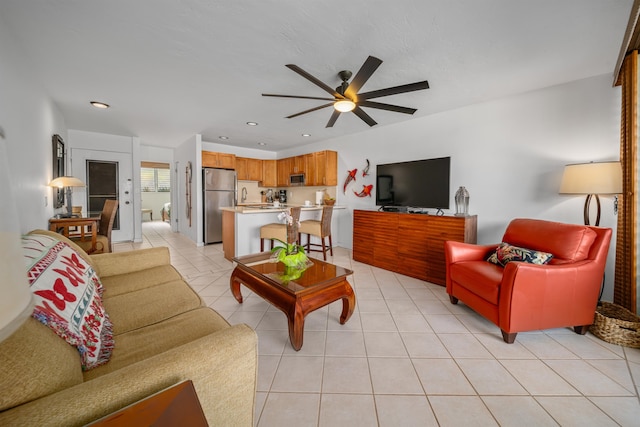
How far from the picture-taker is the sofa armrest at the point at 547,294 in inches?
77.4

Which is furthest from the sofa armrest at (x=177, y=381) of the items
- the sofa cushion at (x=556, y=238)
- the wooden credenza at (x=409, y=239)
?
the wooden credenza at (x=409, y=239)

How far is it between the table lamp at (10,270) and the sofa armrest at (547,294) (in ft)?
8.19

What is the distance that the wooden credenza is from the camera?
324 cm

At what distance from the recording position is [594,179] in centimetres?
228

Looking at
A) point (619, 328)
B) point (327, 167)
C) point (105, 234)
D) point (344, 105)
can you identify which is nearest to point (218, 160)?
point (327, 167)

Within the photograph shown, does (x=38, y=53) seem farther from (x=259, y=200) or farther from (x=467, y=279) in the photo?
(x=259, y=200)

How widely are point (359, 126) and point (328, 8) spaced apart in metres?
2.85

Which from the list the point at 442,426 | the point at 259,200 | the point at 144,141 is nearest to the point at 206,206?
the point at 259,200

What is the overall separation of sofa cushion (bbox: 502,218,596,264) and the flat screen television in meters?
0.99

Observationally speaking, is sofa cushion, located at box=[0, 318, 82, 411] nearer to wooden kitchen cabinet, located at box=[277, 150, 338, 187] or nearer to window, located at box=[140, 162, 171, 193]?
wooden kitchen cabinet, located at box=[277, 150, 338, 187]

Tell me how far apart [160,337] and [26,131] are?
8.57 feet

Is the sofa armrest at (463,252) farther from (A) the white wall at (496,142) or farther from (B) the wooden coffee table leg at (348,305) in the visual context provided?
(B) the wooden coffee table leg at (348,305)

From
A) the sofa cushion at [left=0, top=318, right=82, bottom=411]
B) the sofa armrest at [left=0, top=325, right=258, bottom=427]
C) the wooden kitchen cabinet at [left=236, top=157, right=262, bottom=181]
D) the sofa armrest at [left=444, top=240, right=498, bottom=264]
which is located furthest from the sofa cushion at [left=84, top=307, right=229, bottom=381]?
the wooden kitchen cabinet at [left=236, top=157, right=262, bottom=181]

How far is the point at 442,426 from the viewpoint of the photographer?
1.33 metres
